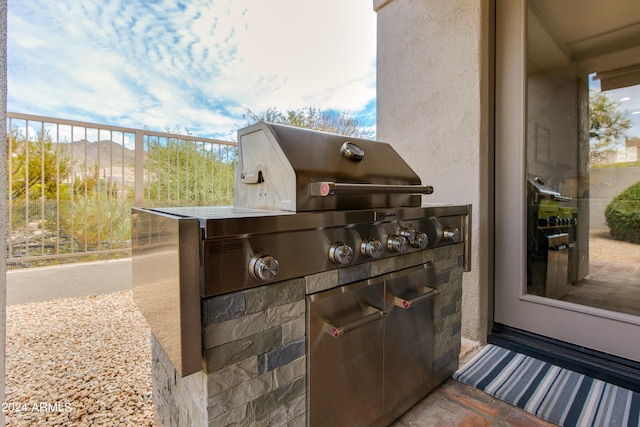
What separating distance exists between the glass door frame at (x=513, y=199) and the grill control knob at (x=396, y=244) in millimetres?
1452

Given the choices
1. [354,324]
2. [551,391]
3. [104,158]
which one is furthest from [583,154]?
[104,158]

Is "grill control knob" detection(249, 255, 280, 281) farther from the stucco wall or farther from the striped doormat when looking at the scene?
the striped doormat

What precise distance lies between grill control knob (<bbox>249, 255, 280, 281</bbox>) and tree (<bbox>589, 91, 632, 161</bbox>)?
7.73 feet

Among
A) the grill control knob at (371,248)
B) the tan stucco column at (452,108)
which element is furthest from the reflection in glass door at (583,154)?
the grill control knob at (371,248)

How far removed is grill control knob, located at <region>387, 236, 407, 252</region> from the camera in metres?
1.30

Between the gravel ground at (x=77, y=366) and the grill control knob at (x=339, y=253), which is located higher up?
the grill control knob at (x=339, y=253)

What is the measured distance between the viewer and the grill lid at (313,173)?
1155mm

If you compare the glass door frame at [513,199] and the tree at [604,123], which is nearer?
the tree at [604,123]

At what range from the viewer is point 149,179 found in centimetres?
396

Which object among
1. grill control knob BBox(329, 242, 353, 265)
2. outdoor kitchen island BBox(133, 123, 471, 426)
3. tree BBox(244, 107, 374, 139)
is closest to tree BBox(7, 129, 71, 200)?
tree BBox(244, 107, 374, 139)

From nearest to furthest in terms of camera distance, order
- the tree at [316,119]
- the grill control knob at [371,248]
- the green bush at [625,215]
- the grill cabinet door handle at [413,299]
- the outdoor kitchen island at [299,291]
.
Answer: the outdoor kitchen island at [299,291]
the grill control knob at [371,248]
the grill cabinet door handle at [413,299]
the green bush at [625,215]
the tree at [316,119]

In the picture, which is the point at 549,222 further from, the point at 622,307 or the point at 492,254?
the point at 622,307

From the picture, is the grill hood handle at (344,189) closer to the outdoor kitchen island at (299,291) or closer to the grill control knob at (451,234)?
the outdoor kitchen island at (299,291)

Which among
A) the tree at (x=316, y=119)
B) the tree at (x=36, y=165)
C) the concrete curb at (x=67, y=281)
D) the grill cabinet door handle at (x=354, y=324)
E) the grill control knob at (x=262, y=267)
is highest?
the tree at (x=316, y=119)
